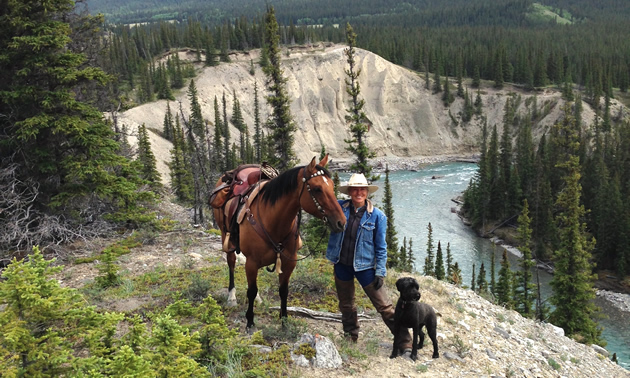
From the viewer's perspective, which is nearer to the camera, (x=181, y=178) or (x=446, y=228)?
(x=181, y=178)

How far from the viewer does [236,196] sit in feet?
24.7

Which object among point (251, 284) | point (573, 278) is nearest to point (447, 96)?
point (573, 278)

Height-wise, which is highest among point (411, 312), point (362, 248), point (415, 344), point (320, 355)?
point (362, 248)

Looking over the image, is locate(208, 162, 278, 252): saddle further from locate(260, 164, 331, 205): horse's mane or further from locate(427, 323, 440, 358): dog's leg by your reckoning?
locate(427, 323, 440, 358): dog's leg

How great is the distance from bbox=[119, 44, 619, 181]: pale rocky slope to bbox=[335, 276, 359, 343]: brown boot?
79.2 metres

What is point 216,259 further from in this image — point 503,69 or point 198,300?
point 503,69

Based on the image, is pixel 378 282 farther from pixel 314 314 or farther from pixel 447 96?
pixel 447 96

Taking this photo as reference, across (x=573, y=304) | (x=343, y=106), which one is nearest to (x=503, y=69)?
(x=343, y=106)

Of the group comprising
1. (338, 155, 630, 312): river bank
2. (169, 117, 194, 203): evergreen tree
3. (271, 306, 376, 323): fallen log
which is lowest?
(338, 155, 630, 312): river bank

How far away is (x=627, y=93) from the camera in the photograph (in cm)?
10119

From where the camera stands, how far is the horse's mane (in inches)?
233

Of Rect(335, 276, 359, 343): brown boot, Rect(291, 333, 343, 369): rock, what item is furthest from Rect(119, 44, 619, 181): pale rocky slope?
Rect(291, 333, 343, 369): rock

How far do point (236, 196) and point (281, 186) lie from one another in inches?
68.3

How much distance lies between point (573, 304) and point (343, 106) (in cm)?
7845
